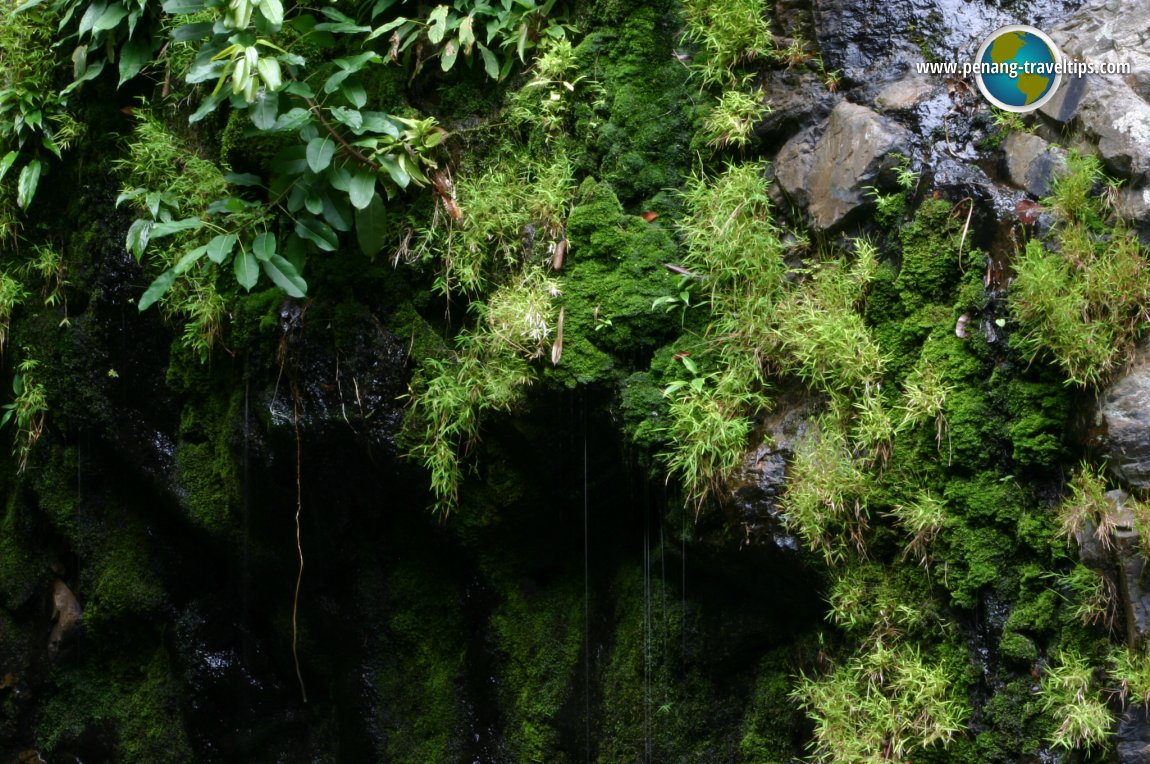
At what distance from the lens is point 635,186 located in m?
3.97

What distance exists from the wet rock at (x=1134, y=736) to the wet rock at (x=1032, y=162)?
1.67 metres

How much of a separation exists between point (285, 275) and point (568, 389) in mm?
1239

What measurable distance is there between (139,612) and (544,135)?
324 centimetres

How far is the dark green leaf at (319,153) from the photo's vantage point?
3.79 metres

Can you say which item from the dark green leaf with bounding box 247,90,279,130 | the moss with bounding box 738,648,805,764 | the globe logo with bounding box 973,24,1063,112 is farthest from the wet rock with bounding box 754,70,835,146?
the moss with bounding box 738,648,805,764

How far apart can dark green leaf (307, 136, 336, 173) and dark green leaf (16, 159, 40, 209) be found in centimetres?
208

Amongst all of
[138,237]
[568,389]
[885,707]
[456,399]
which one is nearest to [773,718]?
[885,707]

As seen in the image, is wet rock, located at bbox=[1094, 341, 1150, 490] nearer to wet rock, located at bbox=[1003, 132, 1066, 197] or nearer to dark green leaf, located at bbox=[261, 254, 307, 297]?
wet rock, located at bbox=[1003, 132, 1066, 197]

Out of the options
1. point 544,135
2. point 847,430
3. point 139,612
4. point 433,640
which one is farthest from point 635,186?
point 139,612

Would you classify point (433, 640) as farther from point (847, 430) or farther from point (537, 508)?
point (847, 430)

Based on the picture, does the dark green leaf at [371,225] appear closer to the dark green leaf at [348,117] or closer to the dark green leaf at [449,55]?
the dark green leaf at [348,117]

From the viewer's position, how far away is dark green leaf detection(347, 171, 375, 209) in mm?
3861

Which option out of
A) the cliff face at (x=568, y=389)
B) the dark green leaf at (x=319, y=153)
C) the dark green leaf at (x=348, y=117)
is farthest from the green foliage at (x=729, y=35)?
the dark green leaf at (x=319, y=153)

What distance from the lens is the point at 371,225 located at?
400 centimetres
